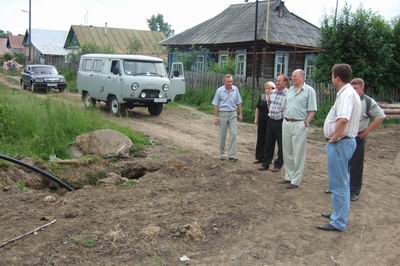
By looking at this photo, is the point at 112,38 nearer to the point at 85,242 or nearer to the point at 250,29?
the point at 250,29

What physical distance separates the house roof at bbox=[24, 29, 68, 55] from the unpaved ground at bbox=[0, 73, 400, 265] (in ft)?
146

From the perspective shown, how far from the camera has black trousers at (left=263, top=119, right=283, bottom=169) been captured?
7992 mm

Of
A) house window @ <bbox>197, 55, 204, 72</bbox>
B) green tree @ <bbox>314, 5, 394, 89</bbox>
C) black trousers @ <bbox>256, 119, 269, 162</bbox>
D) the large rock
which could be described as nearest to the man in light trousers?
black trousers @ <bbox>256, 119, 269, 162</bbox>

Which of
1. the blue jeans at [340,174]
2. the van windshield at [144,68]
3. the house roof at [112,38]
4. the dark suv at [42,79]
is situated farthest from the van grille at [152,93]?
the house roof at [112,38]

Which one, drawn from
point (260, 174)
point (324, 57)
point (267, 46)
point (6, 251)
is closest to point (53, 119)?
point (260, 174)

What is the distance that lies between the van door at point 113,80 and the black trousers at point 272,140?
7563 mm

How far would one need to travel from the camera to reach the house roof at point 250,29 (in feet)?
81.5

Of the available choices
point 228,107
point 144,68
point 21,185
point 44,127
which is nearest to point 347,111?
point 228,107

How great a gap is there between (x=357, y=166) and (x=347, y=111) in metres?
2.00

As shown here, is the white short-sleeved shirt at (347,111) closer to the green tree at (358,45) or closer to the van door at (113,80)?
the van door at (113,80)

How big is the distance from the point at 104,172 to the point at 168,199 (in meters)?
2.59

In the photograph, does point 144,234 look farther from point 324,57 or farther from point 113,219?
point 324,57

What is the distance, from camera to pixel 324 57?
17.9 m

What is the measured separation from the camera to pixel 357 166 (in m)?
6.91
